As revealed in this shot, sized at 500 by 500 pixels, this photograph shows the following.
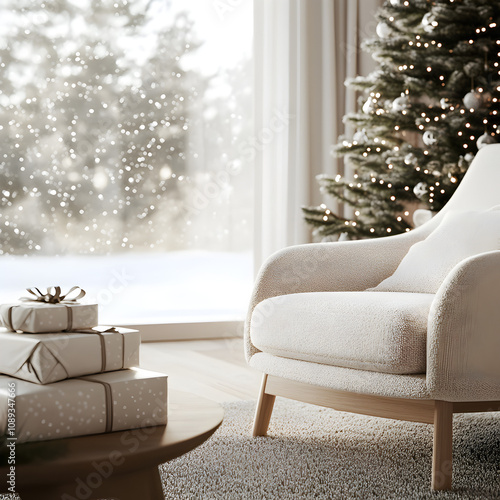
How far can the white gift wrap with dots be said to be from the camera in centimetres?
102

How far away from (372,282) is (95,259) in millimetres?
2293

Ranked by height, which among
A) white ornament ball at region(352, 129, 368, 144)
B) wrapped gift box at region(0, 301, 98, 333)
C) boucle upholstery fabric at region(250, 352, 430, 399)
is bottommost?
boucle upholstery fabric at region(250, 352, 430, 399)

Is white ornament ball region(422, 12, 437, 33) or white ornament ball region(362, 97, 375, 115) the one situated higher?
white ornament ball region(422, 12, 437, 33)

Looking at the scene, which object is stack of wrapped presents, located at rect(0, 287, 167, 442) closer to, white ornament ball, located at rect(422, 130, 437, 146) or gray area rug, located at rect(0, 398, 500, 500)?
gray area rug, located at rect(0, 398, 500, 500)

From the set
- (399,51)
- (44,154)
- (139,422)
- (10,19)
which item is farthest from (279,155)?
(139,422)

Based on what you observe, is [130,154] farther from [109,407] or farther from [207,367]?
[109,407]

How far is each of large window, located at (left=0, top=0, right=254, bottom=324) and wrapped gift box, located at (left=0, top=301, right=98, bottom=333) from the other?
2.84m

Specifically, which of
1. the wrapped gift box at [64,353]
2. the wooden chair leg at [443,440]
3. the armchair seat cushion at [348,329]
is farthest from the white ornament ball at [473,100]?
the wrapped gift box at [64,353]

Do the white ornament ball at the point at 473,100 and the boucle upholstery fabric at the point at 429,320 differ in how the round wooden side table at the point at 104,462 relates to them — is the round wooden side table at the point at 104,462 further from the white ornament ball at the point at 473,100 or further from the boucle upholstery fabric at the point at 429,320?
the white ornament ball at the point at 473,100

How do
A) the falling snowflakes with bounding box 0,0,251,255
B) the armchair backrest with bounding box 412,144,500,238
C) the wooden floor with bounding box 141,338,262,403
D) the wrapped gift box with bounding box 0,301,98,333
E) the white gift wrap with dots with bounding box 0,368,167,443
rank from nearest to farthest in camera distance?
the white gift wrap with dots with bounding box 0,368,167,443, the wrapped gift box with bounding box 0,301,98,333, the armchair backrest with bounding box 412,144,500,238, the wooden floor with bounding box 141,338,262,403, the falling snowflakes with bounding box 0,0,251,255

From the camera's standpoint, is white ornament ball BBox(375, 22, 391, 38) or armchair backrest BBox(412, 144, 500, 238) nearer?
armchair backrest BBox(412, 144, 500, 238)

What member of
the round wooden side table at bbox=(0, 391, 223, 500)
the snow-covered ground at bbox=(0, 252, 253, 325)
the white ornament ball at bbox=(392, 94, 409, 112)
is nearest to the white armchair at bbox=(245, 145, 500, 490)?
the round wooden side table at bbox=(0, 391, 223, 500)

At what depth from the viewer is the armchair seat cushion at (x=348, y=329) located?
156cm

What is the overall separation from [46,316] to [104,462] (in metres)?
0.30
